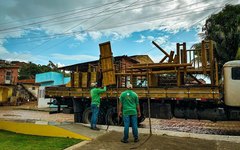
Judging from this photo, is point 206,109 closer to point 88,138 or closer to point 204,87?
point 204,87

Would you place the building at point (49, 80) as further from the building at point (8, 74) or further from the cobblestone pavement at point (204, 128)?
the cobblestone pavement at point (204, 128)

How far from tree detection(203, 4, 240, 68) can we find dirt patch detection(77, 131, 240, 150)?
12739 millimetres

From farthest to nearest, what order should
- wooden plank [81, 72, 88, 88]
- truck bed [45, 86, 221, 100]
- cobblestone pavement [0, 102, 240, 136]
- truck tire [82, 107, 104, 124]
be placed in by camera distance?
wooden plank [81, 72, 88, 88], truck tire [82, 107, 104, 124], cobblestone pavement [0, 102, 240, 136], truck bed [45, 86, 221, 100]

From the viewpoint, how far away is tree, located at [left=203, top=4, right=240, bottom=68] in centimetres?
1856

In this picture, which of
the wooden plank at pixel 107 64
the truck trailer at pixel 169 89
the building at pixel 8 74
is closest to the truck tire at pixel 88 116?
the truck trailer at pixel 169 89

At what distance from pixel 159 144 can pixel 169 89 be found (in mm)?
3289

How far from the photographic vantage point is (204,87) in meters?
8.97

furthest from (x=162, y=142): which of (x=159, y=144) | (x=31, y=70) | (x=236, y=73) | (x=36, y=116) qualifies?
(x=31, y=70)

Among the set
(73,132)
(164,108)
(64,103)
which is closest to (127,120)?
(73,132)

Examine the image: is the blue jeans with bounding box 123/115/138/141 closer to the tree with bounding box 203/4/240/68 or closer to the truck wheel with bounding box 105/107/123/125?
the truck wheel with bounding box 105/107/123/125

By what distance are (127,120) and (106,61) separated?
471 cm

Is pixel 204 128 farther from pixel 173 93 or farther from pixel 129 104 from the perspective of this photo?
pixel 129 104

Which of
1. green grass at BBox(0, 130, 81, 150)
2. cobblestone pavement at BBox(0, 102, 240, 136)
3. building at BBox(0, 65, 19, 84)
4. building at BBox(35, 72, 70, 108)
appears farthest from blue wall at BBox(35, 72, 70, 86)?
green grass at BBox(0, 130, 81, 150)

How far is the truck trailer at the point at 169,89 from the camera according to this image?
898 centimetres
